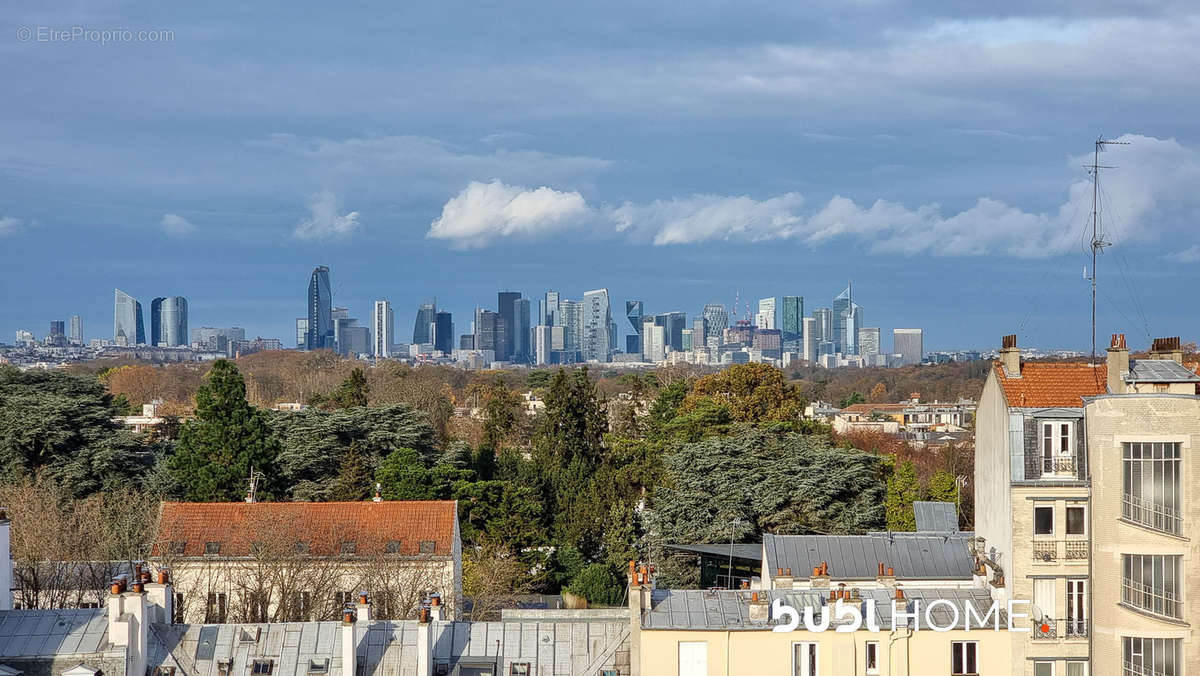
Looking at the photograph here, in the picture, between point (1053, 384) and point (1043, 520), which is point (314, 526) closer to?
point (1043, 520)

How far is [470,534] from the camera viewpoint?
5512 centimetres

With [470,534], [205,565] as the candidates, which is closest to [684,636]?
[205,565]

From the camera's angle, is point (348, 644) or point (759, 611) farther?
point (759, 611)

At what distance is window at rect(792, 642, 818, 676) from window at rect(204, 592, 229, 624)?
1924 centimetres

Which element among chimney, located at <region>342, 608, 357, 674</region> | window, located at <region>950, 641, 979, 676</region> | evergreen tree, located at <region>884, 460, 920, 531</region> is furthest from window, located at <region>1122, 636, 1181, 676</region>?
evergreen tree, located at <region>884, 460, 920, 531</region>

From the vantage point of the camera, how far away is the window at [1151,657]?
30828 mm

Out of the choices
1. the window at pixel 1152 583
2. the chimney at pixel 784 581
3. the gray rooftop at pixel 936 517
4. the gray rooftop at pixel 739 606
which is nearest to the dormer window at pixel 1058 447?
the window at pixel 1152 583

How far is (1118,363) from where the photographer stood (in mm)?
32375

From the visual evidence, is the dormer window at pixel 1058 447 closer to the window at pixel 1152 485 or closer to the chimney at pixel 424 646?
the window at pixel 1152 485

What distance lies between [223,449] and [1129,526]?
134 ft

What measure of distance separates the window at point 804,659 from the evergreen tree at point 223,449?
3427 centimetres

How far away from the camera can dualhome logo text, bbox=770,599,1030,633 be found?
98.0 ft

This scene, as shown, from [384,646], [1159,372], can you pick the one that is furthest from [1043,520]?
[384,646]

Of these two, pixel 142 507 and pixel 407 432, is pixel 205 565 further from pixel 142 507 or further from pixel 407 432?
pixel 407 432
